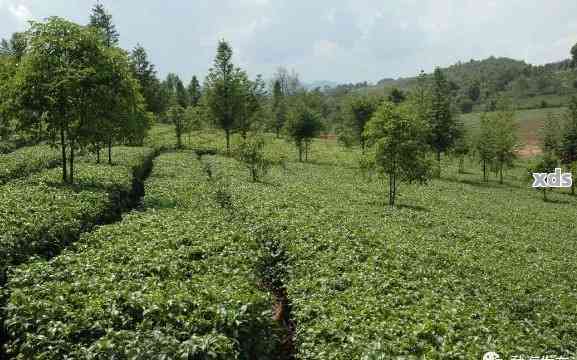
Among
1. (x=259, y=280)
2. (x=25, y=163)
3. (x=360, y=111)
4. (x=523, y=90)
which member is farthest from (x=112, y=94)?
(x=523, y=90)

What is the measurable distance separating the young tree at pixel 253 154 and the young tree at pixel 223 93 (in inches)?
935

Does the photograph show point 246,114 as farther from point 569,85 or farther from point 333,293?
point 569,85

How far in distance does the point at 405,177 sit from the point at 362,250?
17.0 metres

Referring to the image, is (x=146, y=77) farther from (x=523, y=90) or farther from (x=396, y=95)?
(x=523, y=90)

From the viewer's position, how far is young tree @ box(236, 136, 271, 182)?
103 ft

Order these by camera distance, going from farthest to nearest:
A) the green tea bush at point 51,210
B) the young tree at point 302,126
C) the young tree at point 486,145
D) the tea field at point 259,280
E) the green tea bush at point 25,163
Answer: the young tree at point 302,126, the young tree at point 486,145, the green tea bush at point 25,163, the green tea bush at point 51,210, the tea field at point 259,280

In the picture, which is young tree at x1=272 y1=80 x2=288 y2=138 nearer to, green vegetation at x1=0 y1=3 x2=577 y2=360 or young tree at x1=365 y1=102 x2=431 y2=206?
green vegetation at x1=0 y1=3 x2=577 y2=360

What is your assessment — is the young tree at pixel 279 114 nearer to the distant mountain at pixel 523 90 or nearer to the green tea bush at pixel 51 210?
the distant mountain at pixel 523 90

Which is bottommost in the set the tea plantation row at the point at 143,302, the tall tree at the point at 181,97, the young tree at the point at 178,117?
the tea plantation row at the point at 143,302

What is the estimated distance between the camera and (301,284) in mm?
10531

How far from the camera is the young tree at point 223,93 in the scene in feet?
183

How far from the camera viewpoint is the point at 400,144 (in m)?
27.8

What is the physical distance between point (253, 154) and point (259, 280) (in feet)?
70.7

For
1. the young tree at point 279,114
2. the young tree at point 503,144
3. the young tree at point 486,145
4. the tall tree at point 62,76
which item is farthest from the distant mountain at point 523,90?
the tall tree at point 62,76
